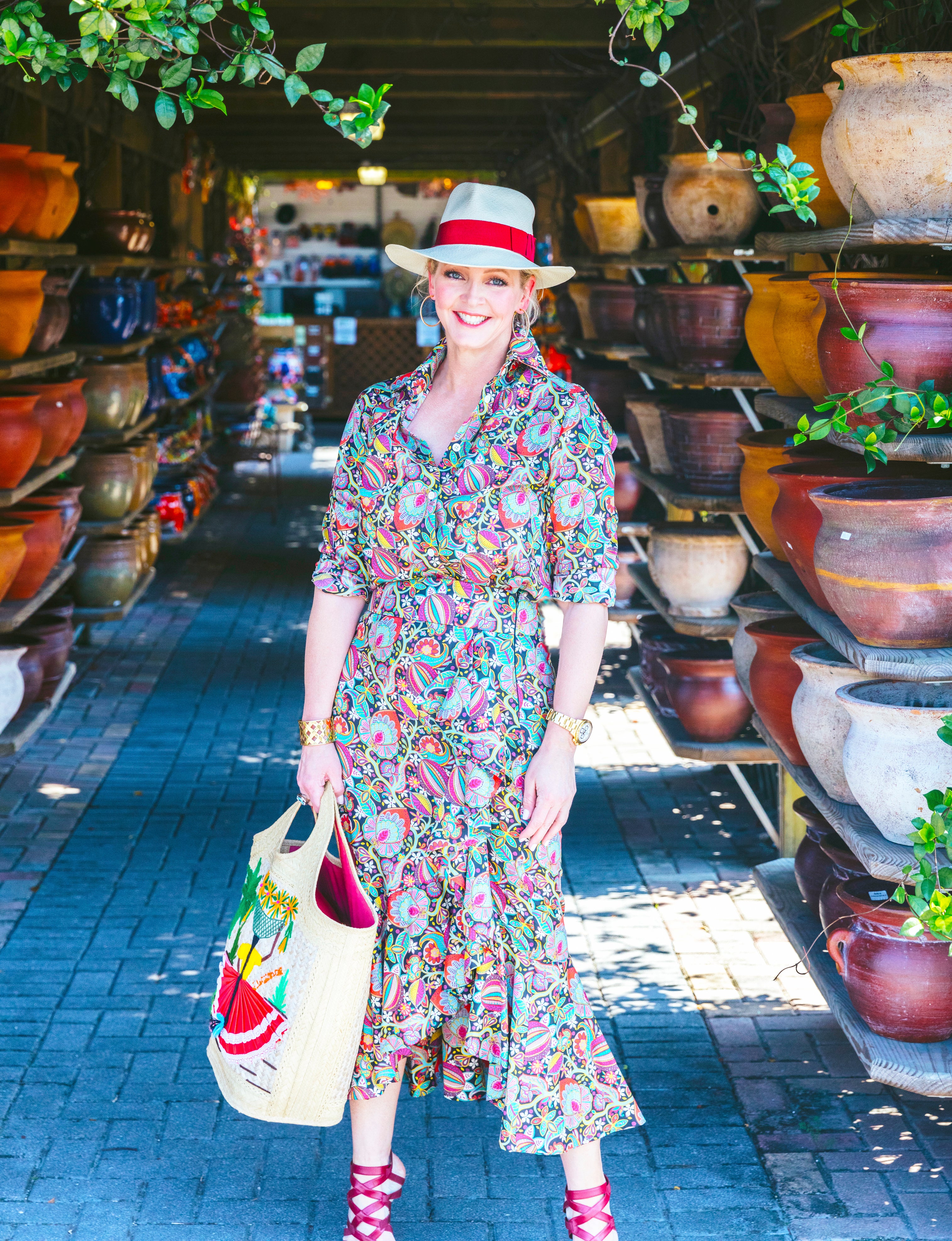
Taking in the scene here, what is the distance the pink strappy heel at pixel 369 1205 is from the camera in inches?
89.7

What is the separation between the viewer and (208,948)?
3406 millimetres

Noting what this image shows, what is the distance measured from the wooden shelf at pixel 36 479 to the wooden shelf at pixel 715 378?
192cm

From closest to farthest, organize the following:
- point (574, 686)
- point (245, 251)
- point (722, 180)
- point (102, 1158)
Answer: point (574, 686) < point (102, 1158) < point (722, 180) < point (245, 251)

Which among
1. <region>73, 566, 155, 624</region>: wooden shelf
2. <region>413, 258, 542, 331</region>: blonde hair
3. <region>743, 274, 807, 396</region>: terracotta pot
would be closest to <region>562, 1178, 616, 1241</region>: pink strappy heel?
<region>413, 258, 542, 331</region>: blonde hair

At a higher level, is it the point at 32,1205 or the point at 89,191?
the point at 89,191

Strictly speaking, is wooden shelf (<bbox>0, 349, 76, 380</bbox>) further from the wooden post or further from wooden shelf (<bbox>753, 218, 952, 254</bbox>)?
the wooden post

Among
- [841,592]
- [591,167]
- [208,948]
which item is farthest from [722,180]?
[591,167]

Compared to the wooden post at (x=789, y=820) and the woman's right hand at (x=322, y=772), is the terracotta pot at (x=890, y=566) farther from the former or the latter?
the wooden post at (x=789, y=820)

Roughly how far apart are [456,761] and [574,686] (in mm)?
216

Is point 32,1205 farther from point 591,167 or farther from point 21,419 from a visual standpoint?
point 591,167

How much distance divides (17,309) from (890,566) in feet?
9.54

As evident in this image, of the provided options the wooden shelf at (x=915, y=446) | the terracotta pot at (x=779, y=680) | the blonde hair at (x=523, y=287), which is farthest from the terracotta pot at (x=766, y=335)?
the blonde hair at (x=523, y=287)

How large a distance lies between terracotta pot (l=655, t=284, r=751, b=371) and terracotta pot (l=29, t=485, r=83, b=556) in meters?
2.08

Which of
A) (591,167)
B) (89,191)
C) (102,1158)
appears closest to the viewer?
(102,1158)
